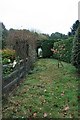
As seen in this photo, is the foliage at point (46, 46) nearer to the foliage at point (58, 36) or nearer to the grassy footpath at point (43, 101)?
the foliage at point (58, 36)

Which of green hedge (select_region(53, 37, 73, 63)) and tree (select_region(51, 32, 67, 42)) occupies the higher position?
tree (select_region(51, 32, 67, 42))

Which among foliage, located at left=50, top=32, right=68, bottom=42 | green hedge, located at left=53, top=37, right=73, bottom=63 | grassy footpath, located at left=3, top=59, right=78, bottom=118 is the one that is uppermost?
foliage, located at left=50, top=32, right=68, bottom=42

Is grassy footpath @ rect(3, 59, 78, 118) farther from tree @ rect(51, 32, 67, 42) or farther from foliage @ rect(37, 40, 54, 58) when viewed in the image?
tree @ rect(51, 32, 67, 42)

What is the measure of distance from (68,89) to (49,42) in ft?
66.9

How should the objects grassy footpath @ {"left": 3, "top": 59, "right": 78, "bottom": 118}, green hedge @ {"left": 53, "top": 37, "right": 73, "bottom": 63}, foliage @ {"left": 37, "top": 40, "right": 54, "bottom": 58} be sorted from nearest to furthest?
grassy footpath @ {"left": 3, "top": 59, "right": 78, "bottom": 118} < green hedge @ {"left": 53, "top": 37, "right": 73, "bottom": 63} < foliage @ {"left": 37, "top": 40, "right": 54, "bottom": 58}

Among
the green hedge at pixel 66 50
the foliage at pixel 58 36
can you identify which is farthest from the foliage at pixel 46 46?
the foliage at pixel 58 36

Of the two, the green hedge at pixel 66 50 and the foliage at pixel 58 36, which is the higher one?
the foliage at pixel 58 36

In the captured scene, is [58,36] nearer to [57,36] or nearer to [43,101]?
[57,36]

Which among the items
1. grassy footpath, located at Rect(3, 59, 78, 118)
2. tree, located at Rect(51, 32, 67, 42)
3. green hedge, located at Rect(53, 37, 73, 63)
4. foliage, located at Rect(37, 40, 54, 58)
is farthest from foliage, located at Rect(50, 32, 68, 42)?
grassy footpath, located at Rect(3, 59, 78, 118)

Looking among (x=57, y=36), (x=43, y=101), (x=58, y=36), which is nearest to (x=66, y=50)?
(x=43, y=101)

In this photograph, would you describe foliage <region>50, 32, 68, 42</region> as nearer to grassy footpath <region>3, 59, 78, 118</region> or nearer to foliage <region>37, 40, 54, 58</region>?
foliage <region>37, 40, 54, 58</region>

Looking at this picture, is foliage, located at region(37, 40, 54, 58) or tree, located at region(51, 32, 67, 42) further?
tree, located at region(51, 32, 67, 42)

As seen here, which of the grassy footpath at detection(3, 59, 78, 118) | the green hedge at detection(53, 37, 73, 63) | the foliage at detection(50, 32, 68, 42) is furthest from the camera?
the foliage at detection(50, 32, 68, 42)

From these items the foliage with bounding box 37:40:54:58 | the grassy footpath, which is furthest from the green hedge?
the grassy footpath
